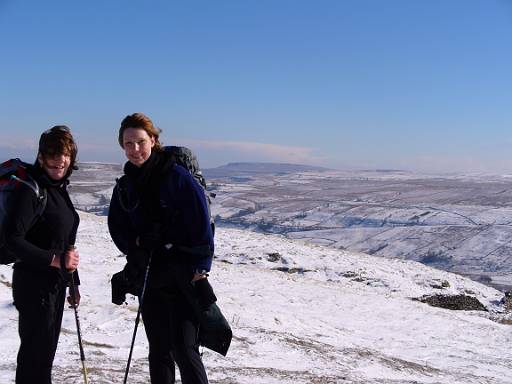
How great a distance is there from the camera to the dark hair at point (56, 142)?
12.1 feet

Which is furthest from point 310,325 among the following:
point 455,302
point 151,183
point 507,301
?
point 507,301

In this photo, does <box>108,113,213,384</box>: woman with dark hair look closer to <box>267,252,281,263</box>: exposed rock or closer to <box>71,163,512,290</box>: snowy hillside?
<box>267,252,281,263</box>: exposed rock

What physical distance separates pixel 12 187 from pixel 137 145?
94 centimetres

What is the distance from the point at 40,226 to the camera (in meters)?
3.66

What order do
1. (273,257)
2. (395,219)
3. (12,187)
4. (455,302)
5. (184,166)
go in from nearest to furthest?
(12,187) → (184,166) → (455,302) → (273,257) → (395,219)

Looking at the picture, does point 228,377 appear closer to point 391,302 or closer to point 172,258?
point 172,258

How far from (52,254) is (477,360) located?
9.49 metres

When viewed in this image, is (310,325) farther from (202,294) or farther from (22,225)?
(22,225)

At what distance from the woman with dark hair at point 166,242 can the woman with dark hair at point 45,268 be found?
1.59 ft

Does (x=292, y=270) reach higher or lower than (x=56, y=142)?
lower

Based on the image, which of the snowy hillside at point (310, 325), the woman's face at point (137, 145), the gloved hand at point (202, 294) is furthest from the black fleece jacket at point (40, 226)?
the snowy hillside at point (310, 325)

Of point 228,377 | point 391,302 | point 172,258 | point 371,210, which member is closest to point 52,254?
point 172,258

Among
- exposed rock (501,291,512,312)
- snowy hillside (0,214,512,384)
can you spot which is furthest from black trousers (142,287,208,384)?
exposed rock (501,291,512,312)

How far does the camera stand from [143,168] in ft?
12.7
